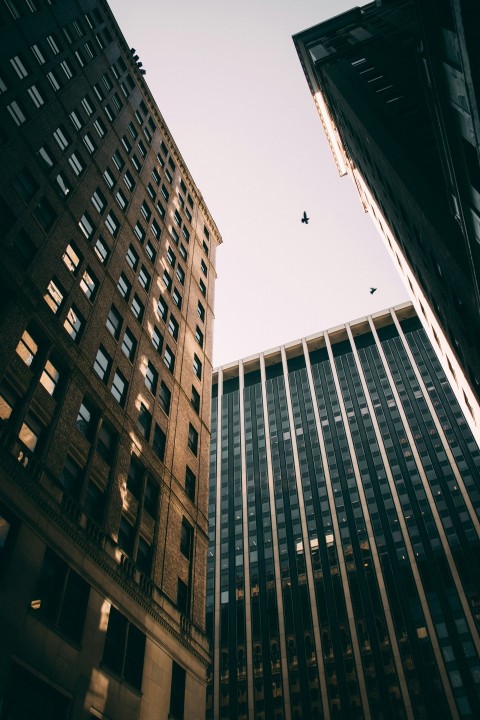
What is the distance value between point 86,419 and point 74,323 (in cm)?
472

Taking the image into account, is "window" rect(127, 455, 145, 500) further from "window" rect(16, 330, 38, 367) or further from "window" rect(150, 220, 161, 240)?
"window" rect(150, 220, 161, 240)

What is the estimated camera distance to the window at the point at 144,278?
32.7 meters

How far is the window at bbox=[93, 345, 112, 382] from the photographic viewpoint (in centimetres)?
2430

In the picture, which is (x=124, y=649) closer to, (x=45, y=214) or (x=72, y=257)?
(x=72, y=257)

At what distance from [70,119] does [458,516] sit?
83379 millimetres

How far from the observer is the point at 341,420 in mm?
111125

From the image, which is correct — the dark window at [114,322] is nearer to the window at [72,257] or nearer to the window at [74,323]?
the window at [74,323]

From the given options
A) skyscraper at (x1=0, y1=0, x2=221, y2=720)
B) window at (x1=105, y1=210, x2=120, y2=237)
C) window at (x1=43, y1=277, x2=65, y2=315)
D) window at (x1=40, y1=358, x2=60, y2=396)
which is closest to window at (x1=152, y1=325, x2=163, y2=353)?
skyscraper at (x1=0, y1=0, x2=221, y2=720)

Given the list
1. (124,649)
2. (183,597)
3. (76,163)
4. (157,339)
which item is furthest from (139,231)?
(124,649)

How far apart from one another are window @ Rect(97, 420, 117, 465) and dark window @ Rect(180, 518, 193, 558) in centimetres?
640

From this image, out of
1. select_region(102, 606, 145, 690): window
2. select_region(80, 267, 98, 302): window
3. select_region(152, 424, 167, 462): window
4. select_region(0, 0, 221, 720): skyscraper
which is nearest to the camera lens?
select_region(0, 0, 221, 720): skyscraper

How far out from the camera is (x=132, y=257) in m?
32.8

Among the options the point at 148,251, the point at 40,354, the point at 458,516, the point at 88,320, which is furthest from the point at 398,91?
the point at 458,516

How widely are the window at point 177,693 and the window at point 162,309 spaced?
788 inches
